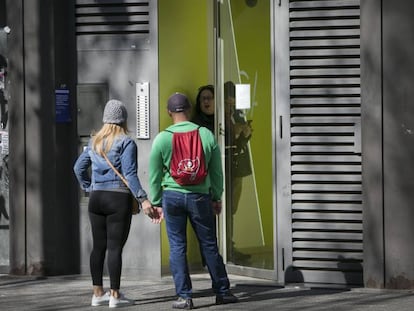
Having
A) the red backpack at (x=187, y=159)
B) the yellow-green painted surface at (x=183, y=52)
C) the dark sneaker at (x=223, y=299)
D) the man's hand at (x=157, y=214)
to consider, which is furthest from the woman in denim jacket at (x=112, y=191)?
the yellow-green painted surface at (x=183, y=52)

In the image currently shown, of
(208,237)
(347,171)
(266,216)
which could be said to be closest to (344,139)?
(347,171)

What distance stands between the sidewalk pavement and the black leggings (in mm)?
368

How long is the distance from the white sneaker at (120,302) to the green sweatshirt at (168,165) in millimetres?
840

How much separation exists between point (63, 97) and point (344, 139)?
9.20 feet

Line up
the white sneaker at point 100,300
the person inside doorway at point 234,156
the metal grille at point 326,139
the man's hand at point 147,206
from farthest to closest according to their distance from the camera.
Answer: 1. the person inside doorway at point 234,156
2. the metal grille at point 326,139
3. the white sneaker at point 100,300
4. the man's hand at point 147,206

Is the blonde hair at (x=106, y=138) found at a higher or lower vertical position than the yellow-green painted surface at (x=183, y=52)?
lower

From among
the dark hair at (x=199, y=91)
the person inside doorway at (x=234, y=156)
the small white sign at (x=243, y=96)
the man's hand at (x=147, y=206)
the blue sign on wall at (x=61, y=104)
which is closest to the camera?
the man's hand at (x=147, y=206)

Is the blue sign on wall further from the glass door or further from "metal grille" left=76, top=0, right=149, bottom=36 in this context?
the glass door

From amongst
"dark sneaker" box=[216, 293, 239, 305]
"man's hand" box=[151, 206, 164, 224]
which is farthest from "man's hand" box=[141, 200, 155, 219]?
"dark sneaker" box=[216, 293, 239, 305]

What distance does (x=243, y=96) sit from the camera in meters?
10.5

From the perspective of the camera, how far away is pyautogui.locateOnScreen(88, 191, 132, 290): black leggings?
8680 mm

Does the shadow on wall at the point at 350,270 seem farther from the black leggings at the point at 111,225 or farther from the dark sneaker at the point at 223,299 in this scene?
the black leggings at the point at 111,225

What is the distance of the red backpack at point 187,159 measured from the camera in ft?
28.1

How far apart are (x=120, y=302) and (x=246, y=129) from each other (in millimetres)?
2438
